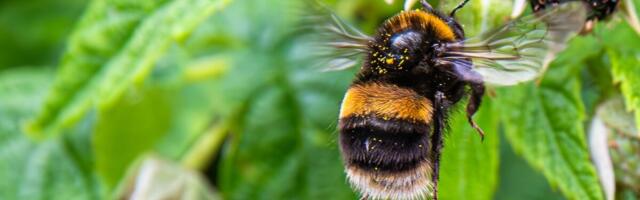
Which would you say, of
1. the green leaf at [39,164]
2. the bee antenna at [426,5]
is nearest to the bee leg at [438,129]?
the bee antenna at [426,5]

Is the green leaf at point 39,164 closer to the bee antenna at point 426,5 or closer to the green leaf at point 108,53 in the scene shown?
the green leaf at point 108,53

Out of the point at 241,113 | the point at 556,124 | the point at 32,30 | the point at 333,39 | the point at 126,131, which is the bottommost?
the point at 556,124

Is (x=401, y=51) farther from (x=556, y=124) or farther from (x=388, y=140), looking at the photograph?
(x=556, y=124)

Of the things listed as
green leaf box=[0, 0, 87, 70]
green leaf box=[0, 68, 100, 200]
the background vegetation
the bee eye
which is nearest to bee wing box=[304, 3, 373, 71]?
the background vegetation

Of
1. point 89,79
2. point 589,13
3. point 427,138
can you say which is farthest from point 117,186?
point 589,13

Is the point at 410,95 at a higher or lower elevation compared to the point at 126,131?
lower

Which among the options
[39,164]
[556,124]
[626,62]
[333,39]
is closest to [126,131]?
[39,164]

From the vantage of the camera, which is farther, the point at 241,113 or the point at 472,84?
the point at 241,113
